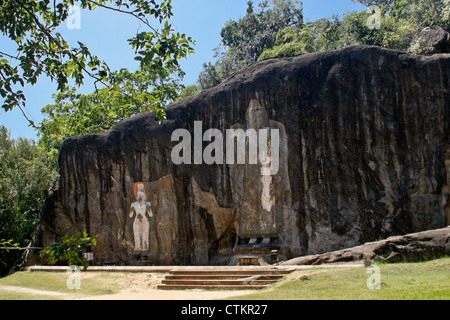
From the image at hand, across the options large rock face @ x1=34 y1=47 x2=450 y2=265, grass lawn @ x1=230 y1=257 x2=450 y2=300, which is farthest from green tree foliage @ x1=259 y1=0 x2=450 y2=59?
grass lawn @ x1=230 y1=257 x2=450 y2=300

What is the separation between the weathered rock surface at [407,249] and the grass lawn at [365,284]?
1.41 feet

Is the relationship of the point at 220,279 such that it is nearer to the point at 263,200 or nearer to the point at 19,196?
the point at 263,200

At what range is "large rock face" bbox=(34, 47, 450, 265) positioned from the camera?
15.9 metres

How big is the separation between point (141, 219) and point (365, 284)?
11.1 metres

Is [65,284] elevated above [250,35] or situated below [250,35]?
below

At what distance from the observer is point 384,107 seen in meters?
16.5

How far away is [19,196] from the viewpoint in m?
21.4

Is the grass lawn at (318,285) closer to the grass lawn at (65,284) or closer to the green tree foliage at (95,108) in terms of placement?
the grass lawn at (65,284)

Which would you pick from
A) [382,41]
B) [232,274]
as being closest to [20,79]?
[232,274]

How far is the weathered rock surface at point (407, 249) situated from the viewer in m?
11.5

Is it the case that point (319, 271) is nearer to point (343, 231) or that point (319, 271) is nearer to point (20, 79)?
point (343, 231)

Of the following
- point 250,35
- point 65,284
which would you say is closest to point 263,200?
point 65,284

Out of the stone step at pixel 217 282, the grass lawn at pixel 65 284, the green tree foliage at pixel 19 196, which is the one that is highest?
the green tree foliage at pixel 19 196

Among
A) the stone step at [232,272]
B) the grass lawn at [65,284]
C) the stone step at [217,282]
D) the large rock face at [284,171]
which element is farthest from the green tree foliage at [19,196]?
the stone step at [217,282]
